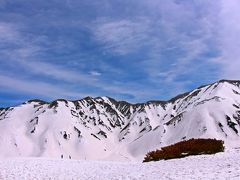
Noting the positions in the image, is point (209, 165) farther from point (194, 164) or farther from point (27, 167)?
point (27, 167)

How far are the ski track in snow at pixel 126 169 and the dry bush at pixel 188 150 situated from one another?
2088mm

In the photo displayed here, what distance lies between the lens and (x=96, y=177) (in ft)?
81.5

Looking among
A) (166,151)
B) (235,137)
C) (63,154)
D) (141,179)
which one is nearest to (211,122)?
(235,137)

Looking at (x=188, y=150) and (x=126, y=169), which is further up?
(x=188, y=150)

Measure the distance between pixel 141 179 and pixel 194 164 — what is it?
4763mm

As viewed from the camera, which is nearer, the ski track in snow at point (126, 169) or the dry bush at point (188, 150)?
the ski track in snow at point (126, 169)

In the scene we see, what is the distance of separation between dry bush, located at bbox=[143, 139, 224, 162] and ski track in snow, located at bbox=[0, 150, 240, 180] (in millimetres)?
2088

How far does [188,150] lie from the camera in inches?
1305

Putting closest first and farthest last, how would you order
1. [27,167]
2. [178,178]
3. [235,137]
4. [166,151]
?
[178,178]
[27,167]
[166,151]
[235,137]

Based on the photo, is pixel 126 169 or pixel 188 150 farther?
pixel 188 150

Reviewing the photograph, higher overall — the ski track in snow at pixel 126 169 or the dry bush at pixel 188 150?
the dry bush at pixel 188 150

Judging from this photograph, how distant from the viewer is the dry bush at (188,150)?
3241cm

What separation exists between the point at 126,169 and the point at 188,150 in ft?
25.1

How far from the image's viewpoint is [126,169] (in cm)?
2753
